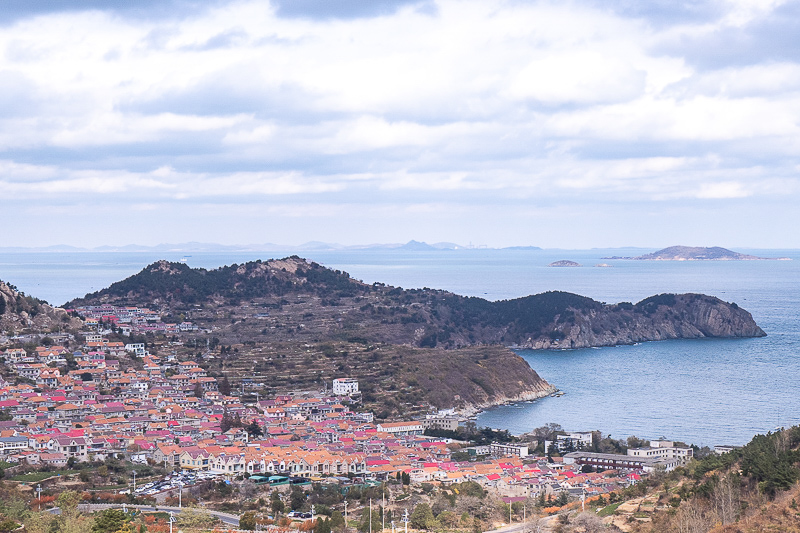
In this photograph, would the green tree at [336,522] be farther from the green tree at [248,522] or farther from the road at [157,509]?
the road at [157,509]

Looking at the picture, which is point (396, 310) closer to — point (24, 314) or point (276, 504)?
point (24, 314)

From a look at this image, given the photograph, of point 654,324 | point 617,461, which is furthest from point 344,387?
point 654,324

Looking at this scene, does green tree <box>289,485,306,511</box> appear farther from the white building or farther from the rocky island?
the white building

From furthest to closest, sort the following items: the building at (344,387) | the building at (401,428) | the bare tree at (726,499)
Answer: the building at (344,387) < the building at (401,428) < the bare tree at (726,499)

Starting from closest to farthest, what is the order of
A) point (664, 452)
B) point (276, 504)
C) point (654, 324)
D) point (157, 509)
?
point (157, 509) < point (276, 504) < point (664, 452) < point (654, 324)

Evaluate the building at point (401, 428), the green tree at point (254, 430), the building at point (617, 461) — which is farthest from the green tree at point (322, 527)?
the building at point (401, 428)

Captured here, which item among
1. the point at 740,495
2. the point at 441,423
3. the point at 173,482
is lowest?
the point at 441,423

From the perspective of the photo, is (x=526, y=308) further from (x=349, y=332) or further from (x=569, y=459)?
(x=569, y=459)
